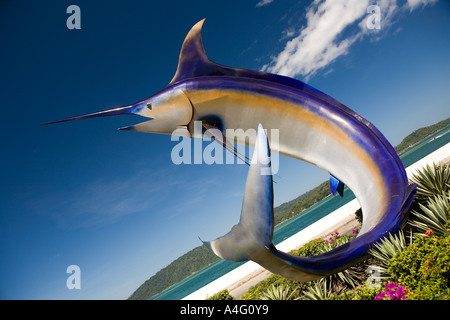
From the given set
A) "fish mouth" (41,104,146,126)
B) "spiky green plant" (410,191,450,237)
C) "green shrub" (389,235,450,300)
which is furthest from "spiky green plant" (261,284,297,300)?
"fish mouth" (41,104,146,126)

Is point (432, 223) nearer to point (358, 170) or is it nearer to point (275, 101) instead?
point (358, 170)

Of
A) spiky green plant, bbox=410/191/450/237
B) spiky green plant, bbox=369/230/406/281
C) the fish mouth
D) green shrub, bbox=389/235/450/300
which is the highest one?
the fish mouth

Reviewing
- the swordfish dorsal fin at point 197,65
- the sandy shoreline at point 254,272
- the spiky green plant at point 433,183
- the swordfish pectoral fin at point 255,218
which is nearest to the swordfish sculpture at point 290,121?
the swordfish dorsal fin at point 197,65

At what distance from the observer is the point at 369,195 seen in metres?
3.87

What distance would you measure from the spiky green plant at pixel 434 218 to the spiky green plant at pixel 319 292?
180 centimetres

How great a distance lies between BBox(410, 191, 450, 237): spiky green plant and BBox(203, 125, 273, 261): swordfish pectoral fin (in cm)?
365

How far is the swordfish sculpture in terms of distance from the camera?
378 centimetres

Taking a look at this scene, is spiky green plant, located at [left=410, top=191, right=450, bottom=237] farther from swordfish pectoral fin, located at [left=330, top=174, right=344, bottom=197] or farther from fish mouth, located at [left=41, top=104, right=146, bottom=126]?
fish mouth, located at [left=41, top=104, right=146, bottom=126]

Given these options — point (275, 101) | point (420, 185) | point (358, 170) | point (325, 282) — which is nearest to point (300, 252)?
point (325, 282)

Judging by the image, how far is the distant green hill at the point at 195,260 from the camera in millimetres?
91000

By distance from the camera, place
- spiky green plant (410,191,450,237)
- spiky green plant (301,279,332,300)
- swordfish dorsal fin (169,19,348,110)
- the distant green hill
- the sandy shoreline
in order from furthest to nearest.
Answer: the distant green hill, the sandy shoreline, spiky green plant (301,279,332,300), swordfish dorsal fin (169,19,348,110), spiky green plant (410,191,450,237)

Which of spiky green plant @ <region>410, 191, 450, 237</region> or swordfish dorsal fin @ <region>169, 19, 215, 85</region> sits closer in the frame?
spiky green plant @ <region>410, 191, 450, 237</region>

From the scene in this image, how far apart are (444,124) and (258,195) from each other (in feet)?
396

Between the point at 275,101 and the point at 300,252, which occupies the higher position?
Result: the point at 275,101
